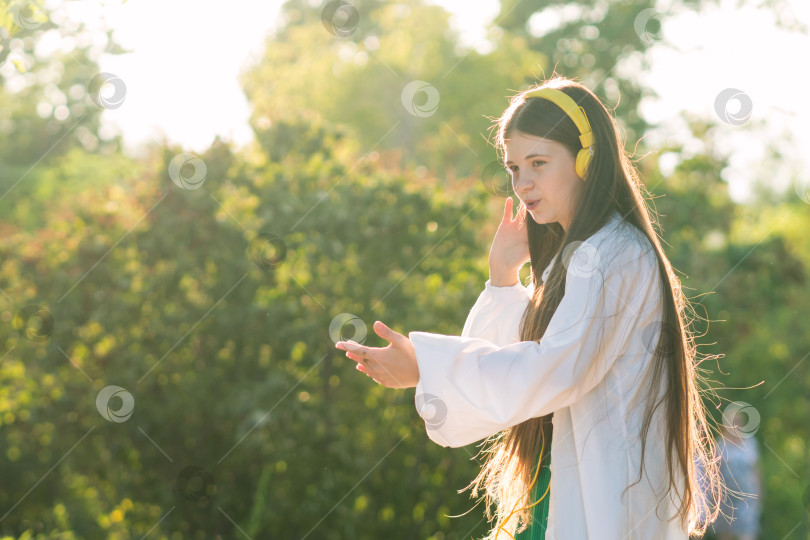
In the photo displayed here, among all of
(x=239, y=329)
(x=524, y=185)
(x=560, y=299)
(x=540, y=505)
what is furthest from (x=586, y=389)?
(x=239, y=329)

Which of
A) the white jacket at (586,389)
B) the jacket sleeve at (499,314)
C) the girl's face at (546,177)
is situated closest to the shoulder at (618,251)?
the white jacket at (586,389)

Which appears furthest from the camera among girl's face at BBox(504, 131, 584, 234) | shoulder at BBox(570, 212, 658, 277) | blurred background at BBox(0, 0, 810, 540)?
blurred background at BBox(0, 0, 810, 540)

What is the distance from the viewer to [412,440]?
4406mm

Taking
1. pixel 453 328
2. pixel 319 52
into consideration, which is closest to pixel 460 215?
pixel 453 328

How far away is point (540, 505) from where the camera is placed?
2.19m

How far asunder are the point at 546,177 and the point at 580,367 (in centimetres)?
54

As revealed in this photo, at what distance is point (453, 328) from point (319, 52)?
22.6m

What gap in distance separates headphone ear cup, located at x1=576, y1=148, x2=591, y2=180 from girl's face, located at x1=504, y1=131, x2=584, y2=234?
17 millimetres

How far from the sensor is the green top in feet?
7.11

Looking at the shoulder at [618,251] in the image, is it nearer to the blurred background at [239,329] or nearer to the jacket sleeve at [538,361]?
the jacket sleeve at [538,361]

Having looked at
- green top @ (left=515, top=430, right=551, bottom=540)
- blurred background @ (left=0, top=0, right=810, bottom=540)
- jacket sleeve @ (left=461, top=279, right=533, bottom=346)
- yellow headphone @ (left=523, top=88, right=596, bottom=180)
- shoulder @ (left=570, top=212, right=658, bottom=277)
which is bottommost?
blurred background @ (left=0, top=0, right=810, bottom=540)

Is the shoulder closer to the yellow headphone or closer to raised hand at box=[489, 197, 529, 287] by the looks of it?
the yellow headphone

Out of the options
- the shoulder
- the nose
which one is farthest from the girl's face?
the shoulder

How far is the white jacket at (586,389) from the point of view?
6.00ft
